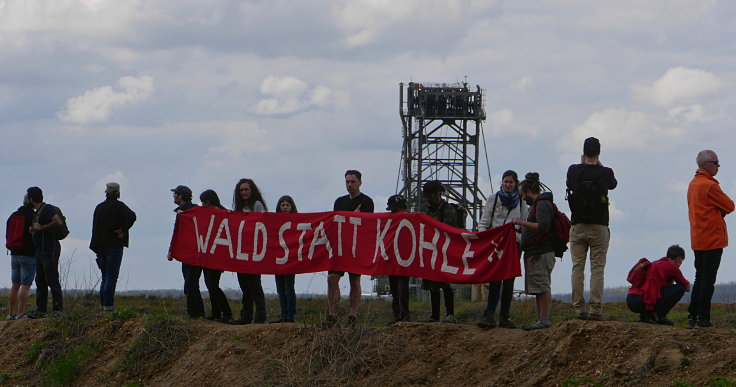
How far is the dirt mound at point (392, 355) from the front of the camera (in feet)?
35.5

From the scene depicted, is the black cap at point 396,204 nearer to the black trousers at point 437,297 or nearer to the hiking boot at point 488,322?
the black trousers at point 437,297

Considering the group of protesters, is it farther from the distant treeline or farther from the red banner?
the distant treeline

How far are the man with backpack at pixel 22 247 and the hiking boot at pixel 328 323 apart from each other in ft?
20.0

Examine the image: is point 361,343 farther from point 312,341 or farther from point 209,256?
point 209,256

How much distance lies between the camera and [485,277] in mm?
13625

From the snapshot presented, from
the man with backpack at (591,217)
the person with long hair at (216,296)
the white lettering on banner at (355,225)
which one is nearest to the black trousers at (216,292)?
the person with long hair at (216,296)

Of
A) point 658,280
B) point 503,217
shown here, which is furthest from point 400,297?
point 658,280

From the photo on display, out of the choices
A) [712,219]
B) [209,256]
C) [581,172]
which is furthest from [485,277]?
[209,256]

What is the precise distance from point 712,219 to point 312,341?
15.9 feet

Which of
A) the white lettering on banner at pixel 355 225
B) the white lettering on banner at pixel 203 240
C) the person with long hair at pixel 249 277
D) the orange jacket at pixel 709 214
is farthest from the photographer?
the white lettering on banner at pixel 203 240

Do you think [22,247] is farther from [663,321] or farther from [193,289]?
[663,321]

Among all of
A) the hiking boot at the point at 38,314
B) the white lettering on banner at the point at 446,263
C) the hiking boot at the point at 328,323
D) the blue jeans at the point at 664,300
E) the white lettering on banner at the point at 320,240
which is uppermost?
the white lettering on banner at the point at 320,240

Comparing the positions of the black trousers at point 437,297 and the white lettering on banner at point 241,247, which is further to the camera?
the white lettering on banner at point 241,247

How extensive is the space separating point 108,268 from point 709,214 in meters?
8.94
